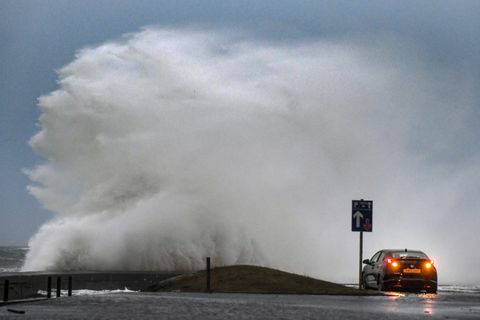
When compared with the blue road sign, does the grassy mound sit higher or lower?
lower

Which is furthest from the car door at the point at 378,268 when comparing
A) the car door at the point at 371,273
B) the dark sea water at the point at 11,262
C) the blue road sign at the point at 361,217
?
the dark sea water at the point at 11,262

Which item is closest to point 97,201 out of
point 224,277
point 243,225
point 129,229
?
point 129,229

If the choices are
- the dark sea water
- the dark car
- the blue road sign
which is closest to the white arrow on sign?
the blue road sign

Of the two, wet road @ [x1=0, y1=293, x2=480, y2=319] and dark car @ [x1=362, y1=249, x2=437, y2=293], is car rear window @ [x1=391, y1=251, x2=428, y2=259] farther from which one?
wet road @ [x1=0, y1=293, x2=480, y2=319]

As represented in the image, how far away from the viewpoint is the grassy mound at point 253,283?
27.3 m

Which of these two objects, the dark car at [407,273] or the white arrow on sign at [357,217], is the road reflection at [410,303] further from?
the white arrow on sign at [357,217]

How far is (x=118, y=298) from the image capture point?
22516 millimetres

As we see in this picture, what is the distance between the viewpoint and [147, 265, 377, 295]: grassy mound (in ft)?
89.6

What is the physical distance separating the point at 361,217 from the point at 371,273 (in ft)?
6.82

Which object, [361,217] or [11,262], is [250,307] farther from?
[11,262]

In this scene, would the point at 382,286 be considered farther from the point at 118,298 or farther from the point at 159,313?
the point at 159,313

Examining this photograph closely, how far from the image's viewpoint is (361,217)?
30250 millimetres

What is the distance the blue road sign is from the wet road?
17.8ft

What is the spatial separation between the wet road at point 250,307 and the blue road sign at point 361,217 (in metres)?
5.43
